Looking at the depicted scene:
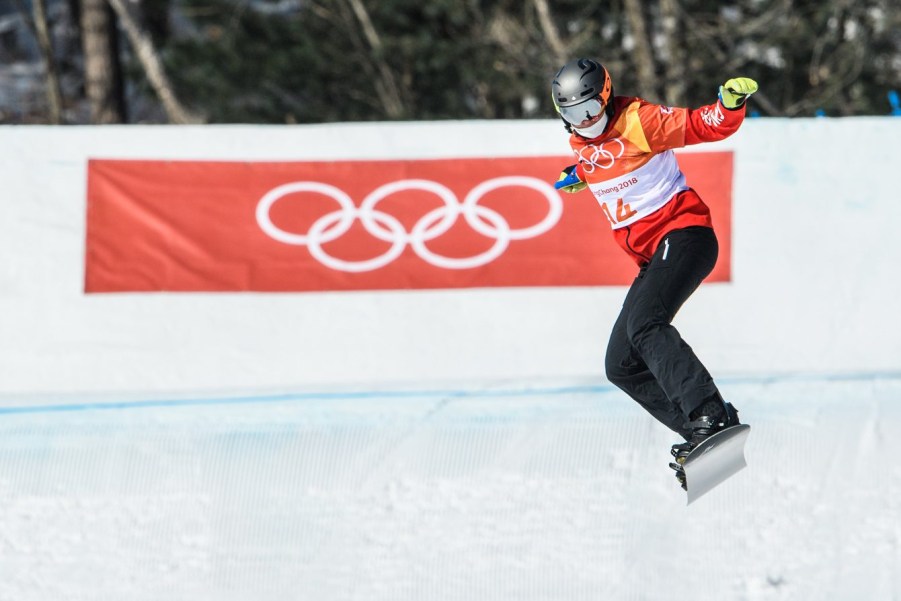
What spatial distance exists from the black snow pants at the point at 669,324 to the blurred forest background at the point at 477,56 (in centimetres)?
728

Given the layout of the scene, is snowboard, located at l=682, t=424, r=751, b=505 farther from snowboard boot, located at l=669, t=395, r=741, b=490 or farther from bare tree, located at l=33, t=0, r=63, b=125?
bare tree, located at l=33, t=0, r=63, b=125

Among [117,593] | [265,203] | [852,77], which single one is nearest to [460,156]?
[265,203]

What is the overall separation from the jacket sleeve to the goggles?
0.63 ft

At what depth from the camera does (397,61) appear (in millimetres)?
13453

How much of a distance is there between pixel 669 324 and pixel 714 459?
51 centimetres

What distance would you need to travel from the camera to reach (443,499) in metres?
5.64

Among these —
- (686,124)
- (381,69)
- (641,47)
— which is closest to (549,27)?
(641,47)

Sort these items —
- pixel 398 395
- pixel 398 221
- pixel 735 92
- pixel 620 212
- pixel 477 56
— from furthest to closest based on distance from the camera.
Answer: pixel 477 56, pixel 398 221, pixel 398 395, pixel 620 212, pixel 735 92

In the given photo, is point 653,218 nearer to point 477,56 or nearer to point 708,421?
point 708,421

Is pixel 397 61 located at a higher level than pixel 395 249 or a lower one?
lower

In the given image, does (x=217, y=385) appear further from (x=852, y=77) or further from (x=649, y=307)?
(x=852, y=77)

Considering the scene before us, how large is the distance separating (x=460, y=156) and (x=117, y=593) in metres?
2.74

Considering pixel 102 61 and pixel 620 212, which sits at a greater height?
pixel 620 212

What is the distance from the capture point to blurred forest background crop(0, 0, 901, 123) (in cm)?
1185
